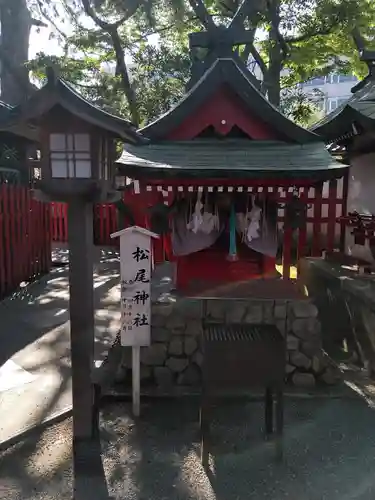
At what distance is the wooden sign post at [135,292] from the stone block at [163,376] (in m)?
0.78

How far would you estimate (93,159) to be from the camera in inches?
156

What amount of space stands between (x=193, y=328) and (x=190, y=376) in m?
0.63

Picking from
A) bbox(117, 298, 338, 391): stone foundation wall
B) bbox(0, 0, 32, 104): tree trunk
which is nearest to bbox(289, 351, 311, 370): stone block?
bbox(117, 298, 338, 391): stone foundation wall

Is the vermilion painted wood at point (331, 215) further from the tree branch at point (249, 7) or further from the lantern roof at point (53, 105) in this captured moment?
the lantern roof at point (53, 105)

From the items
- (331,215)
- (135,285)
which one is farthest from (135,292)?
(331,215)

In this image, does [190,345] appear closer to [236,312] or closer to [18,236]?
[236,312]

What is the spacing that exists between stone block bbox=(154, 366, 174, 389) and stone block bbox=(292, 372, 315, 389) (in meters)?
1.63

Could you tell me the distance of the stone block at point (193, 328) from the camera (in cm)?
575

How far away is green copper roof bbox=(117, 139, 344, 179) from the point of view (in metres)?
5.26

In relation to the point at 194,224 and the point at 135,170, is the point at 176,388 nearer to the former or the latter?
the point at 194,224

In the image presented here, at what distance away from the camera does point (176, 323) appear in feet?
18.8

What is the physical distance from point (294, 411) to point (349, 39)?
1347cm

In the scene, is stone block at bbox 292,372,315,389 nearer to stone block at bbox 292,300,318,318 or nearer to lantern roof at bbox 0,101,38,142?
stone block at bbox 292,300,318,318

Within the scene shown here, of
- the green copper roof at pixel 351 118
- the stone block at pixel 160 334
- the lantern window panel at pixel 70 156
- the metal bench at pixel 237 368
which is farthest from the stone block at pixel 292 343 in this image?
the lantern window panel at pixel 70 156
